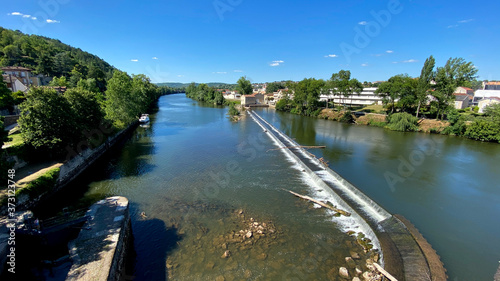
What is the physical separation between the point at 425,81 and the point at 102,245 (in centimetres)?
5971

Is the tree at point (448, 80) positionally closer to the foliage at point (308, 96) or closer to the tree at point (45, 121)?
the foliage at point (308, 96)

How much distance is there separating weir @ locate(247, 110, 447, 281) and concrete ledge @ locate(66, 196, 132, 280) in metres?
11.3

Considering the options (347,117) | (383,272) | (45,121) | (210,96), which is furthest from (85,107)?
(210,96)

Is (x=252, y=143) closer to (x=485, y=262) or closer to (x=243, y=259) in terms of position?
(x=243, y=259)

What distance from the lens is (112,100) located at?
3584 cm

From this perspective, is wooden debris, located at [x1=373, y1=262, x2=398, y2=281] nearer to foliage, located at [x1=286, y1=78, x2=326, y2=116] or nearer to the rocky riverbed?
the rocky riverbed

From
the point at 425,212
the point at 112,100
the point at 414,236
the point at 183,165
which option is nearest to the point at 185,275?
the point at 414,236

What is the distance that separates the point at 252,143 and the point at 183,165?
1206cm

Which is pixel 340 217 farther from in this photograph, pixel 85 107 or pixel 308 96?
pixel 308 96

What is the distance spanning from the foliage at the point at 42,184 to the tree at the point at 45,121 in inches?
95.1

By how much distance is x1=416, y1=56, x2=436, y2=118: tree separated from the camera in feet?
145

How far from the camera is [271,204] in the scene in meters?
15.3

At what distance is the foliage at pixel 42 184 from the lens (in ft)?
44.7

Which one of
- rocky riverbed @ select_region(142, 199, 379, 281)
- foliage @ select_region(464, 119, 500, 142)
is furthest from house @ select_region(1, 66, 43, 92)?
foliage @ select_region(464, 119, 500, 142)
